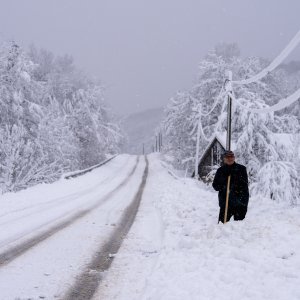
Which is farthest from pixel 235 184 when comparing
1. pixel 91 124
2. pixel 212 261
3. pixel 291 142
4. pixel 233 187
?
pixel 91 124

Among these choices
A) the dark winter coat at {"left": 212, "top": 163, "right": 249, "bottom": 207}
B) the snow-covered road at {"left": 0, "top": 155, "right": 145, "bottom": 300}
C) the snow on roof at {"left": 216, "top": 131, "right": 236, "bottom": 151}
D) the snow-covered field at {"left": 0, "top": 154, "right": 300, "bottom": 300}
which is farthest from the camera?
the snow on roof at {"left": 216, "top": 131, "right": 236, "bottom": 151}

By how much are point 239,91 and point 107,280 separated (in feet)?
119

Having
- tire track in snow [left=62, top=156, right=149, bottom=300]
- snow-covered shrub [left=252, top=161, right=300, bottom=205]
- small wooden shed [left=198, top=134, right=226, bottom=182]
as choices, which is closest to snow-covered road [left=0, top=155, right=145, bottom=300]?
tire track in snow [left=62, top=156, right=149, bottom=300]

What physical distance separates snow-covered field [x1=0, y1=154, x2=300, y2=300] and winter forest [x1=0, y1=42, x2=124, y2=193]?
10912mm

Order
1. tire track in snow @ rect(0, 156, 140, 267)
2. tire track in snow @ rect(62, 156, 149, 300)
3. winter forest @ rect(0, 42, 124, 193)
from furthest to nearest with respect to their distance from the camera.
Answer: winter forest @ rect(0, 42, 124, 193), tire track in snow @ rect(0, 156, 140, 267), tire track in snow @ rect(62, 156, 149, 300)

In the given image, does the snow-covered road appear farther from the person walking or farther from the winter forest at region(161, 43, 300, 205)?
the winter forest at region(161, 43, 300, 205)

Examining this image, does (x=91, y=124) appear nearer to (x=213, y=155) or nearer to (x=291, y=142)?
(x=213, y=155)

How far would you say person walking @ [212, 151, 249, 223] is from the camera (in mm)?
8977

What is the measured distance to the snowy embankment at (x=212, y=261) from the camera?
197 inches

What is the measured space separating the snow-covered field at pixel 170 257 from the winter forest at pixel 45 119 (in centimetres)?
1091

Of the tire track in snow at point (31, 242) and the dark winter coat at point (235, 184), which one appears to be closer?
the tire track in snow at point (31, 242)

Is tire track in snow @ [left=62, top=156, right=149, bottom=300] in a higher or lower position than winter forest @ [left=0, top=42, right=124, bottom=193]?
lower

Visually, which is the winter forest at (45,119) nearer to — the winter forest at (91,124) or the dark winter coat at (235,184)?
the winter forest at (91,124)

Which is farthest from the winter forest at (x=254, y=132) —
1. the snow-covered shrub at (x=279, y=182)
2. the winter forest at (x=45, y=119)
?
the winter forest at (x=45, y=119)
